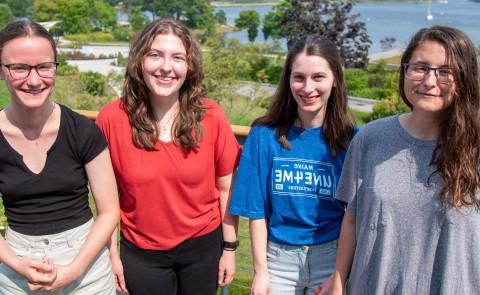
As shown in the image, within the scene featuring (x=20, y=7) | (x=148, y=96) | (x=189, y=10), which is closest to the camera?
(x=148, y=96)

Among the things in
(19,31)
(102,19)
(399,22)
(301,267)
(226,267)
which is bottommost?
(399,22)

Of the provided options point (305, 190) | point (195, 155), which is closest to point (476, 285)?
point (305, 190)

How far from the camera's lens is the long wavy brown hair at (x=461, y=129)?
6.02 feet

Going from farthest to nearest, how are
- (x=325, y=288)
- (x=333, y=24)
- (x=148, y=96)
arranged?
(x=333, y=24)
(x=148, y=96)
(x=325, y=288)

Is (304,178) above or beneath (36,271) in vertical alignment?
above

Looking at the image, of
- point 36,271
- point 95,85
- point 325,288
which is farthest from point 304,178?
point 95,85

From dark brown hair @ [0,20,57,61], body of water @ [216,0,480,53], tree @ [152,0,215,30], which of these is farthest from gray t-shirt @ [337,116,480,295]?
tree @ [152,0,215,30]

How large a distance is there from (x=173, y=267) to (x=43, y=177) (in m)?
0.73

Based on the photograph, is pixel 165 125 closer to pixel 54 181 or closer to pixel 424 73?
pixel 54 181

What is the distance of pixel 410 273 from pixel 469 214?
0.27 m

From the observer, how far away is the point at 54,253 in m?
2.16

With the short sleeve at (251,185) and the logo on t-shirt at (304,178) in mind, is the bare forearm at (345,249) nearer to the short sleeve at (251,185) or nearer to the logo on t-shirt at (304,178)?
the logo on t-shirt at (304,178)

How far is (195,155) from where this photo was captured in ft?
8.05

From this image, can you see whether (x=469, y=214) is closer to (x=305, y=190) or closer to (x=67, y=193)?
(x=305, y=190)
